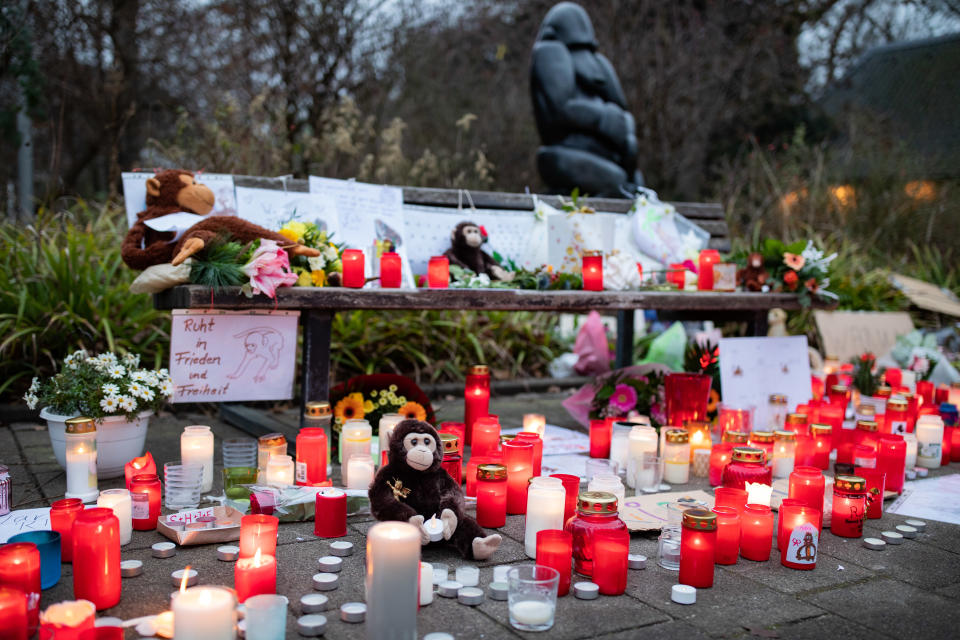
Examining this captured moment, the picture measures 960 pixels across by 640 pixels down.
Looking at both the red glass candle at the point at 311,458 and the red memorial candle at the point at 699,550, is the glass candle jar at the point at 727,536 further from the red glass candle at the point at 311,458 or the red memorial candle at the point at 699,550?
the red glass candle at the point at 311,458

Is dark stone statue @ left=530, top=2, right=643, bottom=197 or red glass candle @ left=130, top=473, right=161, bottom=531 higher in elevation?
dark stone statue @ left=530, top=2, right=643, bottom=197

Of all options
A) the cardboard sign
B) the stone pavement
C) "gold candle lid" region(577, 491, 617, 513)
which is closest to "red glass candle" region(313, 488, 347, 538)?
the stone pavement

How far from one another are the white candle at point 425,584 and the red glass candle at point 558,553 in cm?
30

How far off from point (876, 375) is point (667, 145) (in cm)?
600

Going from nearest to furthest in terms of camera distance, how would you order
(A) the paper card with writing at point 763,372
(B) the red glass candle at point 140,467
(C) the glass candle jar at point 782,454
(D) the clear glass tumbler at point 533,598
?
(D) the clear glass tumbler at point 533,598, (B) the red glass candle at point 140,467, (C) the glass candle jar at point 782,454, (A) the paper card with writing at point 763,372

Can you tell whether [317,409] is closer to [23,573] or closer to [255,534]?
[255,534]

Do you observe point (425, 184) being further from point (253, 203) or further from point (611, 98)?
point (253, 203)

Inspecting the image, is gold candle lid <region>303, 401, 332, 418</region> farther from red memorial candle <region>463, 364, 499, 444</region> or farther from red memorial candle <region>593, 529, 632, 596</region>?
red memorial candle <region>593, 529, 632, 596</region>

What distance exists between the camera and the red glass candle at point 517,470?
263 centimetres

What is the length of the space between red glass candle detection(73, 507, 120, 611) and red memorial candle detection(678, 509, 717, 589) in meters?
1.44

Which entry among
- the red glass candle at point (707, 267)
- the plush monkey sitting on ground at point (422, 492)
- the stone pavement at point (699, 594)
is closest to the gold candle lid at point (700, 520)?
the stone pavement at point (699, 594)

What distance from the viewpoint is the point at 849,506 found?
247 cm

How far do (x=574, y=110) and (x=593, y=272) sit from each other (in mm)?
3150

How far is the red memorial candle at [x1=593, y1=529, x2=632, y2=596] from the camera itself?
6.41 feet
